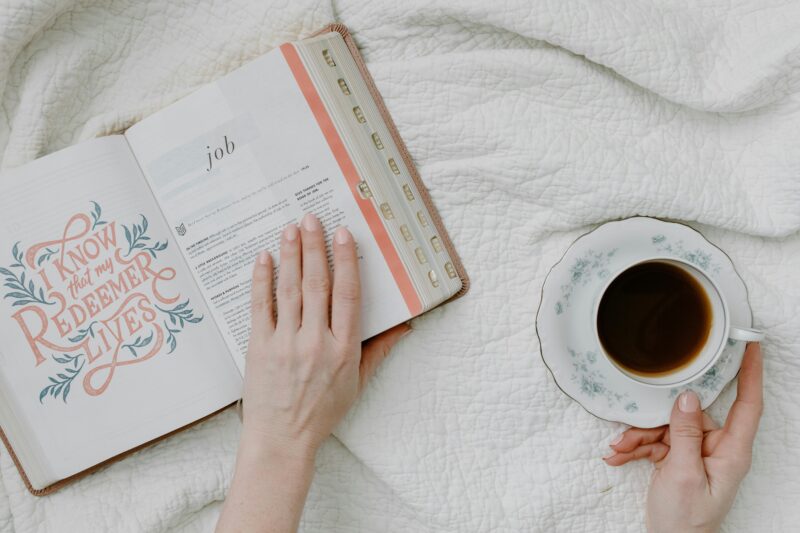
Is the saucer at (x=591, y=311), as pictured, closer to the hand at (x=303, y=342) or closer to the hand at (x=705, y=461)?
the hand at (x=705, y=461)

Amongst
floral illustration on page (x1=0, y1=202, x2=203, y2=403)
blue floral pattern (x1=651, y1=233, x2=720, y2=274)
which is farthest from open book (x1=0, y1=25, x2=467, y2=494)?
blue floral pattern (x1=651, y1=233, x2=720, y2=274)

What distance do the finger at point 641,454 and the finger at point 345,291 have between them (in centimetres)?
32

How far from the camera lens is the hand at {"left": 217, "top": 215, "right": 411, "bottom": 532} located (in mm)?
669

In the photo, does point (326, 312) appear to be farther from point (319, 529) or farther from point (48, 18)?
point (48, 18)

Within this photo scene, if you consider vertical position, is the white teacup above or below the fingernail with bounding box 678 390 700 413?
above

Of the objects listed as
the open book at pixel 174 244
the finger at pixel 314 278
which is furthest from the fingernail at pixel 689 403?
the finger at pixel 314 278

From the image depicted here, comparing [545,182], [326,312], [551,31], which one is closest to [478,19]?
[551,31]

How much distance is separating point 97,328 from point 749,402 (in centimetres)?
72

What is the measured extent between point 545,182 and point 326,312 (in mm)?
284

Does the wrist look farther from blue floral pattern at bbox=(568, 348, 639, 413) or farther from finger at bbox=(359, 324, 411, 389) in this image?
blue floral pattern at bbox=(568, 348, 639, 413)

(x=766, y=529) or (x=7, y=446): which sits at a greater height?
(x=7, y=446)

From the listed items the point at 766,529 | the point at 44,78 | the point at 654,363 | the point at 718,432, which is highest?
the point at 44,78

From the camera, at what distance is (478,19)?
0.71 metres

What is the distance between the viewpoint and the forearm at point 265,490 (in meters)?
0.66
